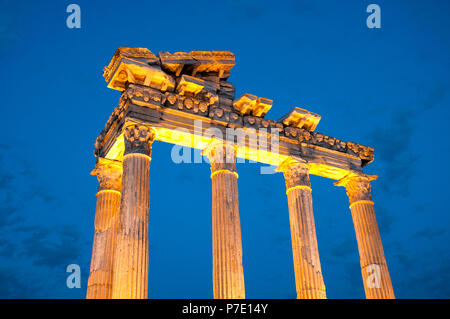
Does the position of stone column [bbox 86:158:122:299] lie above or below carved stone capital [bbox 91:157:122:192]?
below

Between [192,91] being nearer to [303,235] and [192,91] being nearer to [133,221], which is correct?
[133,221]

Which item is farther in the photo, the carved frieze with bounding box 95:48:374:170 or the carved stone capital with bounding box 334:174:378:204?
the carved stone capital with bounding box 334:174:378:204

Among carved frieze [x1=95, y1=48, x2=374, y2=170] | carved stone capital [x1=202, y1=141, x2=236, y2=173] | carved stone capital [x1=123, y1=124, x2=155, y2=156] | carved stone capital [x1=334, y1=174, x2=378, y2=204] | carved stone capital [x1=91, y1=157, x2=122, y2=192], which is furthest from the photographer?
carved stone capital [x1=334, y1=174, x2=378, y2=204]

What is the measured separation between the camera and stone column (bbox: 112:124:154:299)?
848 inches

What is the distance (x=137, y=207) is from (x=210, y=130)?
7.45m

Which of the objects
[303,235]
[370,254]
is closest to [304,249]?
[303,235]

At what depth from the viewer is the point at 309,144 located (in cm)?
3219

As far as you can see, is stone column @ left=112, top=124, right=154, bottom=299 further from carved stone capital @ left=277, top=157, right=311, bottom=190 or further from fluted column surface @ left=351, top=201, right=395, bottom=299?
fluted column surface @ left=351, top=201, right=395, bottom=299

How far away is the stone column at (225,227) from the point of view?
78.8 feet

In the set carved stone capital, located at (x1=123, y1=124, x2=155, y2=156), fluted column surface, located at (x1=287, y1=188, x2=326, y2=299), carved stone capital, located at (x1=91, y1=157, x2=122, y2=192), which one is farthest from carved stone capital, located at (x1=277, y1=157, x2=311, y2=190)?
carved stone capital, located at (x1=91, y1=157, x2=122, y2=192)

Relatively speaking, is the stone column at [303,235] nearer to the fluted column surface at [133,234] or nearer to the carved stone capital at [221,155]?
the carved stone capital at [221,155]
